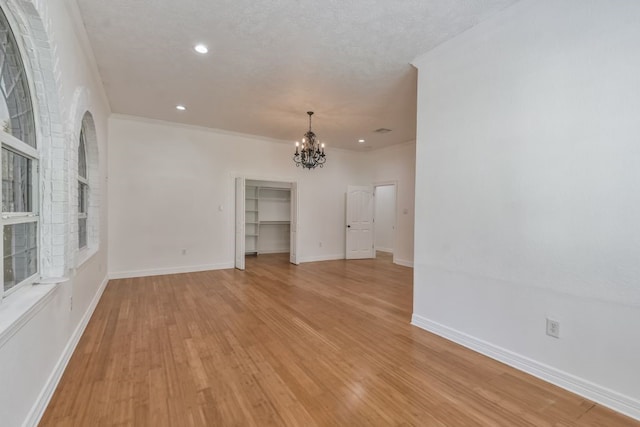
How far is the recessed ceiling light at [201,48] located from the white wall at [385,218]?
23.3ft

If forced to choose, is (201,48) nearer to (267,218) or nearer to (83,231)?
(83,231)

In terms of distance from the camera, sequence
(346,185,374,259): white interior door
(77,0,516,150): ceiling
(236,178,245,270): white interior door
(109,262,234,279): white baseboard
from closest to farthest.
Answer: (77,0,516,150): ceiling < (109,262,234,279): white baseboard < (236,178,245,270): white interior door < (346,185,374,259): white interior door

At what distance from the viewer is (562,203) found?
2.22 m

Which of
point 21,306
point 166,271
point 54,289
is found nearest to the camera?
point 21,306

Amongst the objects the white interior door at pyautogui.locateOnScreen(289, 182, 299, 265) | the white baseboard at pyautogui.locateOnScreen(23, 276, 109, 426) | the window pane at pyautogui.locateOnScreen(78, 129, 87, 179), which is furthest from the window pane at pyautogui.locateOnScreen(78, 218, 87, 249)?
the white interior door at pyautogui.locateOnScreen(289, 182, 299, 265)

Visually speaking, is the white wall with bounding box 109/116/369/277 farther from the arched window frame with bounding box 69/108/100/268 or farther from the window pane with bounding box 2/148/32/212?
the window pane with bounding box 2/148/32/212

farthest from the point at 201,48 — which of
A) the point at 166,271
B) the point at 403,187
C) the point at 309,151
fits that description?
the point at 403,187

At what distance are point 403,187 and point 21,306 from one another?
6.90m

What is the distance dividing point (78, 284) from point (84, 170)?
1.78 m

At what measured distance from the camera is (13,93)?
1.81 meters

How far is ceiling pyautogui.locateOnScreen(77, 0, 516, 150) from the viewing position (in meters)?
2.54

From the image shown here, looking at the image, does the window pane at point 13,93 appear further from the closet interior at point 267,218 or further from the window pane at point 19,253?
the closet interior at point 267,218

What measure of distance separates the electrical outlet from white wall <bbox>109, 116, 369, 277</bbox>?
5.63m

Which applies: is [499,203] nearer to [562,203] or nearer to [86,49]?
[562,203]
